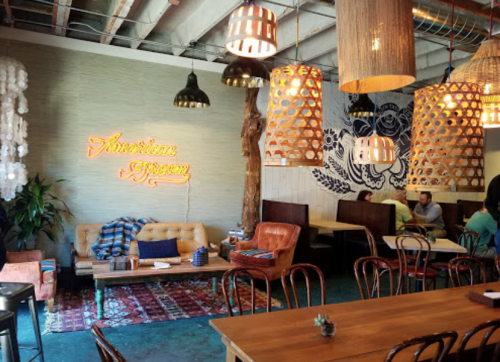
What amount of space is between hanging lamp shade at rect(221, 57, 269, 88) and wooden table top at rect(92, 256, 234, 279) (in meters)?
2.27

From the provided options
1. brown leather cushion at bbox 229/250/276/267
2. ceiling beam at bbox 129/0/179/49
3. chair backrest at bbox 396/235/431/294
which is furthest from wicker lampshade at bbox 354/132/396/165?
ceiling beam at bbox 129/0/179/49

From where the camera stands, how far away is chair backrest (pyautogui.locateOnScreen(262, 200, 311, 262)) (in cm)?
637

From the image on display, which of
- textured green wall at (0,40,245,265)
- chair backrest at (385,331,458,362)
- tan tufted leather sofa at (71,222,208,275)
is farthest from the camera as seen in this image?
textured green wall at (0,40,245,265)

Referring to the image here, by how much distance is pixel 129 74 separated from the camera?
631cm

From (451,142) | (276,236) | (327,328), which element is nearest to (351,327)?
(327,328)

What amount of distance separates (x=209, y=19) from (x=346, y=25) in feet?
13.4

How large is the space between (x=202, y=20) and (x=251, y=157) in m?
2.49

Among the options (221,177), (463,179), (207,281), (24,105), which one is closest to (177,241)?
(207,281)

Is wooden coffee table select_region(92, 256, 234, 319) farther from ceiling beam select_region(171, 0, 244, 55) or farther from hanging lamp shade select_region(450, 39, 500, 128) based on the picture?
hanging lamp shade select_region(450, 39, 500, 128)

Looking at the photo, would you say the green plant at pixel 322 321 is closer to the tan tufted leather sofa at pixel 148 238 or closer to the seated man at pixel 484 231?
the tan tufted leather sofa at pixel 148 238

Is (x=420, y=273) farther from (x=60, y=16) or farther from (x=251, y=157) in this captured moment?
(x=60, y=16)

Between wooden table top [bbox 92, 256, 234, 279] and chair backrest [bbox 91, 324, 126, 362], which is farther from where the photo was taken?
wooden table top [bbox 92, 256, 234, 279]

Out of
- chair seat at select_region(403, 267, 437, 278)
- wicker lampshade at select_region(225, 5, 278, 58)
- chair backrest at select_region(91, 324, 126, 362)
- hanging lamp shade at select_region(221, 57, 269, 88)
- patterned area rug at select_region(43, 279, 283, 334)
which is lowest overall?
patterned area rug at select_region(43, 279, 283, 334)

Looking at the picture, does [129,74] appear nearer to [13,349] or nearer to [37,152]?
[37,152]
